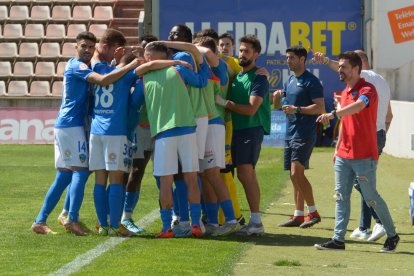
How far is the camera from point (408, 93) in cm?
3088

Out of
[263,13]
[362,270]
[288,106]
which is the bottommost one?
[362,270]

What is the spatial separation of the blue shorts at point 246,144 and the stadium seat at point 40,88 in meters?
20.0

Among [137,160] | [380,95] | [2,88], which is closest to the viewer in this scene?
[137,160]

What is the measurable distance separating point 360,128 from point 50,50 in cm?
2334

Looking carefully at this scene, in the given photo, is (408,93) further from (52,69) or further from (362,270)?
(362,270)

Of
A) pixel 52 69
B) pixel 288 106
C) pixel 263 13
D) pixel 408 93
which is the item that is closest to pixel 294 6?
pixel 263 13

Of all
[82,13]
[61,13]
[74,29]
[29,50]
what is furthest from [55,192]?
[61,13]

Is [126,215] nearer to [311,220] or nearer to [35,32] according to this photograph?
[311,220]

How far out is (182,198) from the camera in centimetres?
1112

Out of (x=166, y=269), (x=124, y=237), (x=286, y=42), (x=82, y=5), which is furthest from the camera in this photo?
(x=82, y=5)

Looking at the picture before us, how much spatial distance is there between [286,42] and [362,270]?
20054mm

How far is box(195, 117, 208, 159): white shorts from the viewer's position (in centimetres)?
1105

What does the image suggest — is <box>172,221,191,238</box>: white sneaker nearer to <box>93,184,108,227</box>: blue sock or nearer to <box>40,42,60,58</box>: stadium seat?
<box>93,184,108,227</box>: blue sock

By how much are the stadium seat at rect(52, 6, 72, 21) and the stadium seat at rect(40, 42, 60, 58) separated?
0.99 metres
